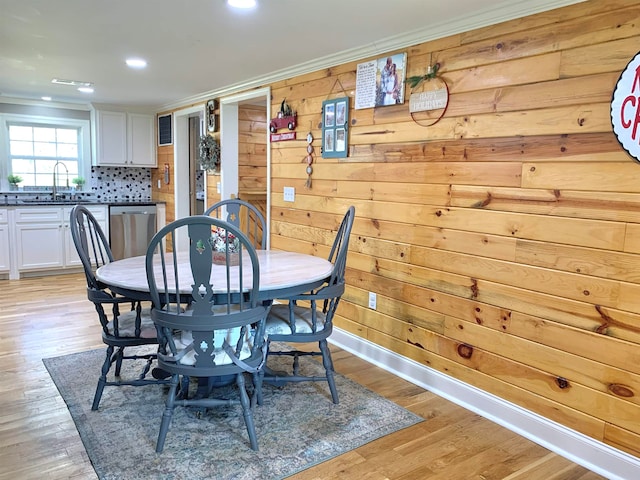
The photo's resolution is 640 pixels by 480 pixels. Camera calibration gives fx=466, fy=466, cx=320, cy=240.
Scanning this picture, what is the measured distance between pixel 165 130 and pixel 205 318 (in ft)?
16.1

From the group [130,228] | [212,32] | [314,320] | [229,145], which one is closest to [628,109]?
[314,320]

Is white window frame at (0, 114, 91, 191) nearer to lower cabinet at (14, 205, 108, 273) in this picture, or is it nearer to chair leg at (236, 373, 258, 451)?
lower cabinet at (14, 205, 108, 273)

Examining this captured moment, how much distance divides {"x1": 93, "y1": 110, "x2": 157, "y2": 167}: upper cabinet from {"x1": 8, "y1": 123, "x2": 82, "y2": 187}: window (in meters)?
0.30

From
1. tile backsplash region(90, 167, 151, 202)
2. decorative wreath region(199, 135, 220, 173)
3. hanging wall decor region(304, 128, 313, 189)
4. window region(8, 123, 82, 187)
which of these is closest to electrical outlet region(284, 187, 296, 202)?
hanging wall decor region(304, 128, 313, 189)

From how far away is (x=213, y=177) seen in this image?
5.23 m

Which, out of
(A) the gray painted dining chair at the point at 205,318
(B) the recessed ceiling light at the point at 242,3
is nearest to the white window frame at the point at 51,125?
(B) the recessed ceiling light at the point at 242,3

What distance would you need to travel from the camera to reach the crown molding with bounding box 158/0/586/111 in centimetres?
220

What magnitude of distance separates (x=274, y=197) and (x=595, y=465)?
119 inches

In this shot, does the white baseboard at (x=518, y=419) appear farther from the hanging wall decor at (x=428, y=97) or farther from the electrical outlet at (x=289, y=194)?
the hanging wall decor at (x=428, y=97)

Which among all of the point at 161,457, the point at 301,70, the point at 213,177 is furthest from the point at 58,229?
the point at 161,457

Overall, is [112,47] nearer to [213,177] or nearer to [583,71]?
[213,177]

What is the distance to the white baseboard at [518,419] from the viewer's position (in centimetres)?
201

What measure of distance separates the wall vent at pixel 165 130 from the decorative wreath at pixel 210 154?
1.16 metres

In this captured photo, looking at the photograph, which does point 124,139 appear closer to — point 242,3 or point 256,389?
point 242,3
